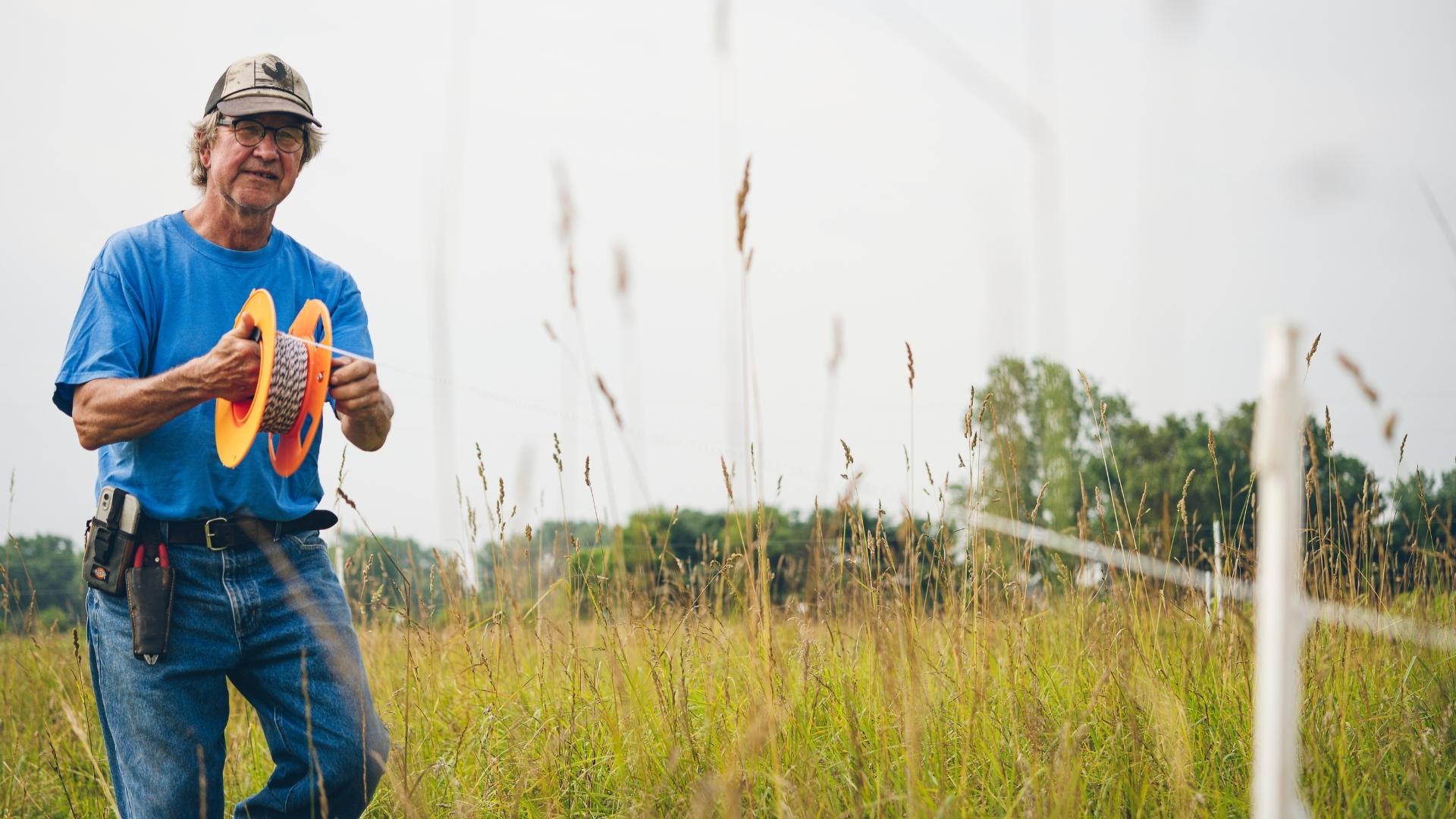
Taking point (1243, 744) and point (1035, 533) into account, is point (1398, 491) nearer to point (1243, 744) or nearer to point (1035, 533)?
point (1243, 744)

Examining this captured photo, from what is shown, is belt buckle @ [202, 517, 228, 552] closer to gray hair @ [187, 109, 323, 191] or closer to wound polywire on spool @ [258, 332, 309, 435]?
wound polywire on spool @ [258, 332, 309, 435]

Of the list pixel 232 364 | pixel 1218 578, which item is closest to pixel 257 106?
pixel 232 364

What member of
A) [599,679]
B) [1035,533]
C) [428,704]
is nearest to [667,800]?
[599,679]

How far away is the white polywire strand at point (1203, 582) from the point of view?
2479 millimetres

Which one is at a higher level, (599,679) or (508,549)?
(508,549)

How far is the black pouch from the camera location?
2602 millimetres

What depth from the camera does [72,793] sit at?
4008 mm

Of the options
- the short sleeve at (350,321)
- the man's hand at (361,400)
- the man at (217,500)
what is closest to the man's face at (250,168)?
the man at (217,500)

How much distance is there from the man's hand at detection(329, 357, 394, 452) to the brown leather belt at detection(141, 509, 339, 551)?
0.35 meters

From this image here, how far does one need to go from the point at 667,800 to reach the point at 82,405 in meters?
1.75

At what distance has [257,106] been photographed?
292 centimetres

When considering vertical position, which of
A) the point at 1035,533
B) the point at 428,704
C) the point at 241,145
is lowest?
the point at 428,704

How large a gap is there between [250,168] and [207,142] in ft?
0.95

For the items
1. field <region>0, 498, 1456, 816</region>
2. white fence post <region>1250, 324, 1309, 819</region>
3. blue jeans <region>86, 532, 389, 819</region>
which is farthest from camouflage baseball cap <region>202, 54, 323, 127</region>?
white fence post <region>1250, 324, 1309, 819</region>
